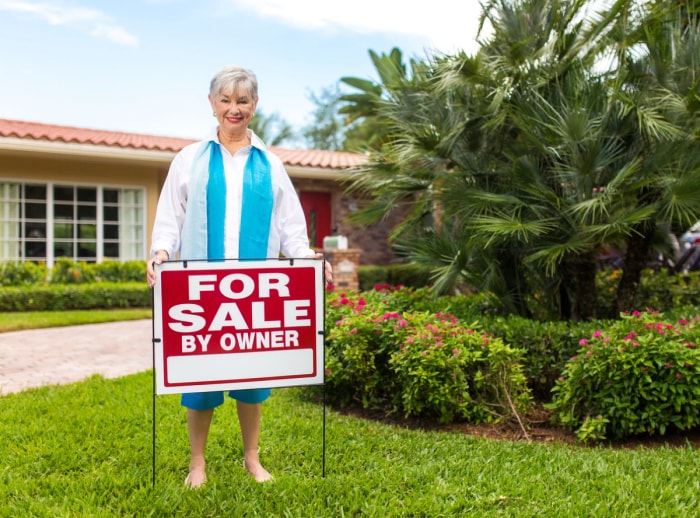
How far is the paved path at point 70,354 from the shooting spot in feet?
17.9

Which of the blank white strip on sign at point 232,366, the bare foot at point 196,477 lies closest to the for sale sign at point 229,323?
the blank white strip on sign at point 232,366

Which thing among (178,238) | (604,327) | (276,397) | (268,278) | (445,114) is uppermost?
(445,114)

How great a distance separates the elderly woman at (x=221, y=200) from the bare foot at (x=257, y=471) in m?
0.24

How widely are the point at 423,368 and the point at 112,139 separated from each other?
9476 mm

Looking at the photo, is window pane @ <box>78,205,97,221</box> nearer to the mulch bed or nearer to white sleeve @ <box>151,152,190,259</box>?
the mulch bed

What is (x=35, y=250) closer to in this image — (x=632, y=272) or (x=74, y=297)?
(x=74, y=297)

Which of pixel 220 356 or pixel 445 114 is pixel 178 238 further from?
pixel 445 114

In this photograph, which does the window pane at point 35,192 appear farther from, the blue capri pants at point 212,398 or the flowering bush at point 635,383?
the flowering bush at point 635,383

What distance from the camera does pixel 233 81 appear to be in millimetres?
2863

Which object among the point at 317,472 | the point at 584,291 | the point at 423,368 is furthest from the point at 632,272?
the point at 317,472

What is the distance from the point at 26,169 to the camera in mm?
10867

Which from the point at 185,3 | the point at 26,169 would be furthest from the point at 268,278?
the point at 185,3

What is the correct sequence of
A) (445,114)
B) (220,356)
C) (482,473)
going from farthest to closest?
1. (445,114)
2. (482,473)
3. (220,356)

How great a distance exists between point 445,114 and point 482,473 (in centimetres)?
352
